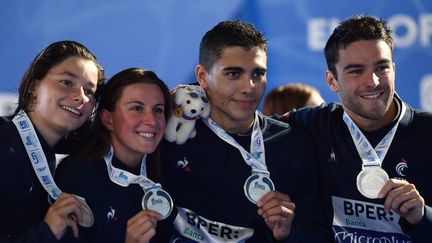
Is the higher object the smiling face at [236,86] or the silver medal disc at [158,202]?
the smiling face at [236,86]

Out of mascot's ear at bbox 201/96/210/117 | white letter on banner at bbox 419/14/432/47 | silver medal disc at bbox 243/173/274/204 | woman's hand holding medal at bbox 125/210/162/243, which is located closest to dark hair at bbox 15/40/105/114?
mascot's ear at bbox 201/96/210/117

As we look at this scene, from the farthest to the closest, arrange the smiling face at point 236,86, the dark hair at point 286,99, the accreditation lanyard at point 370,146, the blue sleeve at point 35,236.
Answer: the dark hair at point 286,99 < the smiling face at point 236,86 < the accreditation lanyard at point 370,146 < the blue sleeve at point 35,236

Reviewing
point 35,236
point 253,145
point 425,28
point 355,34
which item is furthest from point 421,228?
point 425,28

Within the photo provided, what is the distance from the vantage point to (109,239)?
2793 mm

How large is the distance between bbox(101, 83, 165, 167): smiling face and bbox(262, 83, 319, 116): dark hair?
4.73ft

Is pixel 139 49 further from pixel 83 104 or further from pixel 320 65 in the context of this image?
pixel 83 104

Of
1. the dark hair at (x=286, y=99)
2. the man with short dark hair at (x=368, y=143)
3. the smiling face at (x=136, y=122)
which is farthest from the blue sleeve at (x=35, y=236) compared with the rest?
the dark hair at (x=286, y=99)

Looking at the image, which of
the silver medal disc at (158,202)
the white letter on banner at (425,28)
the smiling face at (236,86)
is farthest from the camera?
the white letter on banner at (425,28)

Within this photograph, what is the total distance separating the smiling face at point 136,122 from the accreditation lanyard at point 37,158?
13.9 inches

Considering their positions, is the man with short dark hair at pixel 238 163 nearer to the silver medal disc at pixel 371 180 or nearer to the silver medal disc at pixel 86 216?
the silver medal disc at pixel 371 180

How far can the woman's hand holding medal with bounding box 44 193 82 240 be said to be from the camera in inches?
100

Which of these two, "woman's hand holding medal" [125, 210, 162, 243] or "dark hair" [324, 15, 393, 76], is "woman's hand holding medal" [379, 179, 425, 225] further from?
"woman's hand holding medal" [125, 210, 162, 243]

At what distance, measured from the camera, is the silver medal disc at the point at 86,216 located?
8.75 ft

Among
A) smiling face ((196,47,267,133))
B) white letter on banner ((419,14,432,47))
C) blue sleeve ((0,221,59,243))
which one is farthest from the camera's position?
white letter on banner ((419,14,432,47))
